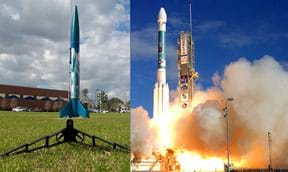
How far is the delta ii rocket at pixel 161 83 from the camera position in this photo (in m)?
20.0

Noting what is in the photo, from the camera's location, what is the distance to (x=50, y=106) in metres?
11.7

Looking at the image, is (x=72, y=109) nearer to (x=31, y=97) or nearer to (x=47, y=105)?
(x=31, y=97)

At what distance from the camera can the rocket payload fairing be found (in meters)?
19.5

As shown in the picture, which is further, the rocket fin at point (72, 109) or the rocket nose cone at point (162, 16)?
the rocket nose cone at point (162, 16)

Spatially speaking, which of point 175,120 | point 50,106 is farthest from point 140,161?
point 50,106

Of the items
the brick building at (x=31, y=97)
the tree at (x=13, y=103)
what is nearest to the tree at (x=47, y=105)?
the brick building at (x=31, y=97)

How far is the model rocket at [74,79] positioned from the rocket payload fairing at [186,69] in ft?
32.6

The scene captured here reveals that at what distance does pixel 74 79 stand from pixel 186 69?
11.2m

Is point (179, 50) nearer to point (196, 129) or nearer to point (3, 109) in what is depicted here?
point (196, 129)

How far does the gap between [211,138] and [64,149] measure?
12.5m

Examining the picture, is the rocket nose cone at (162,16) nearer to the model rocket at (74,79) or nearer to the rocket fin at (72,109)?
the model rocket at (74,79)

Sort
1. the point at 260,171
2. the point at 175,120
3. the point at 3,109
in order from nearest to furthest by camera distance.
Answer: the point at 3,109 → the point at 260,171 → the point at 175,120

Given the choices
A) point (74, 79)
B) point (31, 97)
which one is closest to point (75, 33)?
point (74, 79)

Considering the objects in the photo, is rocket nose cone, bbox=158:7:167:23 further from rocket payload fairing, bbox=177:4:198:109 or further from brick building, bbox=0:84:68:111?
brick building, bbox=0:84:68:111
